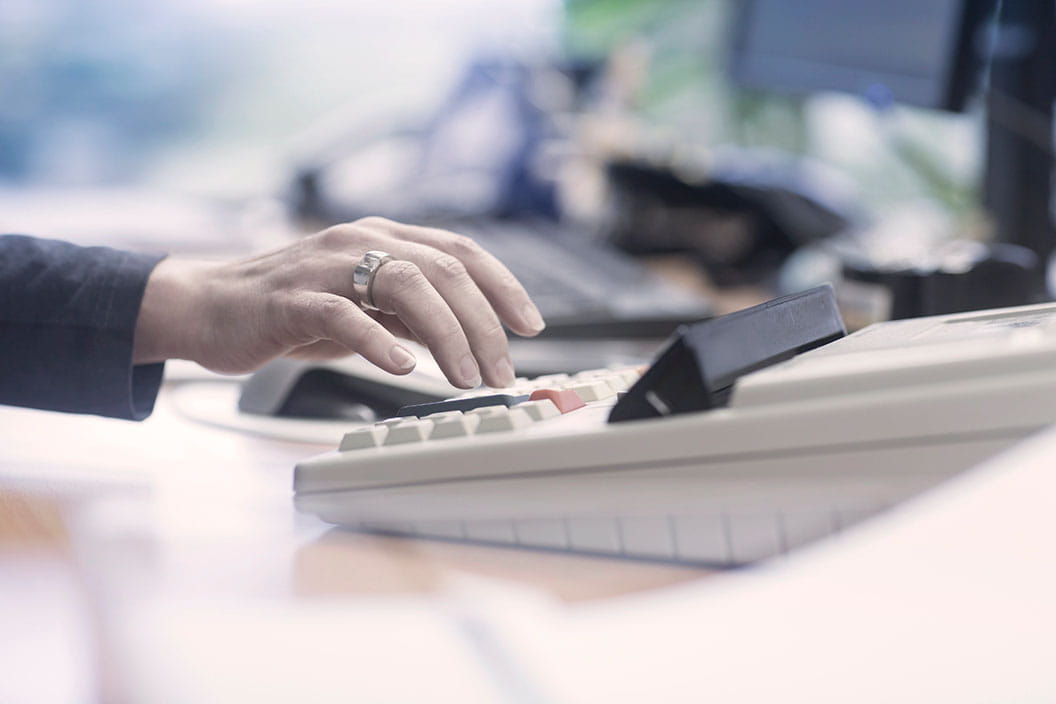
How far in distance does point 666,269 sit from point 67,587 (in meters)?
1.20

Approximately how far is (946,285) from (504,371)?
0.42 m

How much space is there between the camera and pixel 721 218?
141 centimetres

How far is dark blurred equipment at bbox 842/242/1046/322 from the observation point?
80cm

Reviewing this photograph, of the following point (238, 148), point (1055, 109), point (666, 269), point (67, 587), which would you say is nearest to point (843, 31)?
point (1055, 109)

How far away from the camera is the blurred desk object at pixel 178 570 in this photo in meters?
0.30

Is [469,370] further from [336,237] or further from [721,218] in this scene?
[721,218]

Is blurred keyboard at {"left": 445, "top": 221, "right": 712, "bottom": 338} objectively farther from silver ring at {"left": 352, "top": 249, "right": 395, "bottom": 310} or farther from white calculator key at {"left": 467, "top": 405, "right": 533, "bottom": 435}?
white calculator key at {"left": 467, "top": 405, "right": 533, "bottom": 435}

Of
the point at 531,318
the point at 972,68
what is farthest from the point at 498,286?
the point at 972,68

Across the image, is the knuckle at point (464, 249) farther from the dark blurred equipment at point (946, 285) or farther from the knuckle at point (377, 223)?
the dark blurred equipment at point (946, 285)

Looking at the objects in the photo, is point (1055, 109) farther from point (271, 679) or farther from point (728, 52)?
point (271, 679)

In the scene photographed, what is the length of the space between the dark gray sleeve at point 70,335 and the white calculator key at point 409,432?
0.87 ft

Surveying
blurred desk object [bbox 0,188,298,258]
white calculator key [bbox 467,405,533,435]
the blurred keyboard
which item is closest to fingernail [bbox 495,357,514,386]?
white calculator key [bbox 467,405,533,435]

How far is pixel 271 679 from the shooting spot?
0.85ft

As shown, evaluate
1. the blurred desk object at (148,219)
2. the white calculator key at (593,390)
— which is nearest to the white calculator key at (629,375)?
the white calculator key at (593,390)
